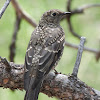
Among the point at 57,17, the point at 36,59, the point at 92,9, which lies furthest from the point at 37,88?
the point at 92,9

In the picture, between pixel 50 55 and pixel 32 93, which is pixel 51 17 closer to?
pixel 50 55

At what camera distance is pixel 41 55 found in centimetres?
380

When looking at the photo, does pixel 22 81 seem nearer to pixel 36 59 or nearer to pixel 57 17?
pixel 36 59

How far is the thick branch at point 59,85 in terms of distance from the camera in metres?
3.46

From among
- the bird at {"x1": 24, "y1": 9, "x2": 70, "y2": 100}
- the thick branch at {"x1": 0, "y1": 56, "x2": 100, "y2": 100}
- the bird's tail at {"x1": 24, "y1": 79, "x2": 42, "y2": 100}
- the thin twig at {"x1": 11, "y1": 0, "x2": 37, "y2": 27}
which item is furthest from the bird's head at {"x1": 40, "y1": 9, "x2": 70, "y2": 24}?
the bird's tail at {"x1": 24, "y1": 79, "x2": 42, "y2": 100}

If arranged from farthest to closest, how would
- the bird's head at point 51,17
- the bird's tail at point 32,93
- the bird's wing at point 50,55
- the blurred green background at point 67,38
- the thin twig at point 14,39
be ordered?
1. the blurred green background at point 67,38
2. the thin twig at point 14,39
3. the bird's head at point 51,17
4. the bird's wing at point 50,55
5. the bird's tail at point 32,93

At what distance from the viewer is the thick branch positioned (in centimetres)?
346

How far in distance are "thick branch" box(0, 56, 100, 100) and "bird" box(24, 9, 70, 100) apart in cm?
12

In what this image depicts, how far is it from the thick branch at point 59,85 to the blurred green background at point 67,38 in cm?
169

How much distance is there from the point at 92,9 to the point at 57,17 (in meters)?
1.66

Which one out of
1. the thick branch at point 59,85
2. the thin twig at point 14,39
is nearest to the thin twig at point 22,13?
the thin twig at point 14,39

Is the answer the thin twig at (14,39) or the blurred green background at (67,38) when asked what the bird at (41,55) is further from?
the blurred green background at (67,38)

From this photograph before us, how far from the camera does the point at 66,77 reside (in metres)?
3.56

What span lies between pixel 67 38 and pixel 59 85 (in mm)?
2740
